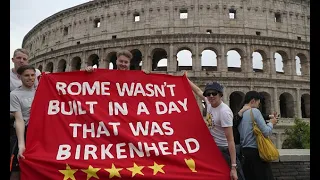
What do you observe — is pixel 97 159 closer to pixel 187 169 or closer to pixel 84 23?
pixel 187 169

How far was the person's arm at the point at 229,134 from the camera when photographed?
421cm

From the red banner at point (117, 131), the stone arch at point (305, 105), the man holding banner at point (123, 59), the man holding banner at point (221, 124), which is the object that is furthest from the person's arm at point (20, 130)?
the stone arch at point (305, 105)

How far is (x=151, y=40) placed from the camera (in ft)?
101

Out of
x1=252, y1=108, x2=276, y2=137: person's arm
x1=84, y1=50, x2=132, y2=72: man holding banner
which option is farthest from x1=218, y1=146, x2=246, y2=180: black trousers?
x1=84, y1=50, x2=132, y2=72: man holding banner

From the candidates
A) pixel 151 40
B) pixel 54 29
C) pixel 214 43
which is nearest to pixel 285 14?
pixel 214 43

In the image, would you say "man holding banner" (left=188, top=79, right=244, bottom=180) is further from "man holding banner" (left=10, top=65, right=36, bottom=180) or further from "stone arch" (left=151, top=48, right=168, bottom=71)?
"stone arch" (left=151, top=48, right=168, bottom=71)

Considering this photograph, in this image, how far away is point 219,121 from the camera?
446 centimetres

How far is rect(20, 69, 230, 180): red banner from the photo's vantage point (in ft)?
13.4

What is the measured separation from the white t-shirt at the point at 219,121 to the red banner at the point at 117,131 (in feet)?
0.42

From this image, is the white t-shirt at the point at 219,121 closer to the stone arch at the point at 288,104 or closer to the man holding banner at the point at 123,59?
the man holding banner at the point at 123,59

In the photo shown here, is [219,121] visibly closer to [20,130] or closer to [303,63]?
[20,130]

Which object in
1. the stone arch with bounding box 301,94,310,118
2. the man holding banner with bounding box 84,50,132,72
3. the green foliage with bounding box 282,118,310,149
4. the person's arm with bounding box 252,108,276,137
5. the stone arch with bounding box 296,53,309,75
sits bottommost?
the green foliage with bounding box 282,118,310,149

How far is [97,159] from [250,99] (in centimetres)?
276
